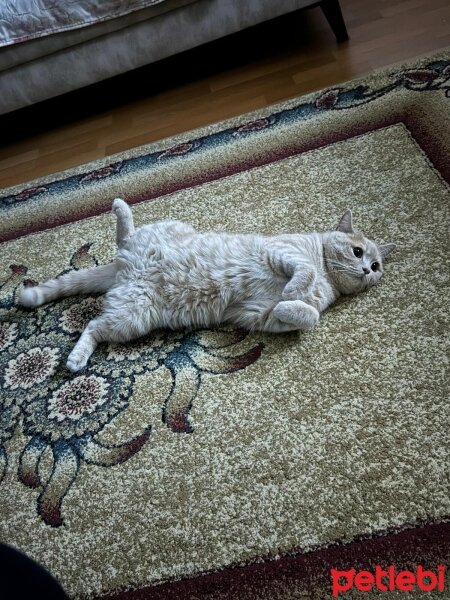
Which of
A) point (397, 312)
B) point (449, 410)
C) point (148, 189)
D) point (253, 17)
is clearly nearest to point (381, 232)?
point (397, 312)

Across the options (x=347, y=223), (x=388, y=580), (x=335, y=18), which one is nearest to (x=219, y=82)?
(x=335, y=18)

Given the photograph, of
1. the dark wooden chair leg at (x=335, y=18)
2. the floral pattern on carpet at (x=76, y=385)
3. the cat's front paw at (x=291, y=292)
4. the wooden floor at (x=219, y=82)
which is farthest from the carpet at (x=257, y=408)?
the dark wooden chair leg at (x=335, y=18)

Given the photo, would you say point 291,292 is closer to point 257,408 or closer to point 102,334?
point 257,408

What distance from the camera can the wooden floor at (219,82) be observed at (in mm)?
2088

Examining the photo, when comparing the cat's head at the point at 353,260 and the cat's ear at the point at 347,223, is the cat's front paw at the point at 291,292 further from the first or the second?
the cat's ear at the point at 347,223

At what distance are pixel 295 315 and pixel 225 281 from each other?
0.73 ft

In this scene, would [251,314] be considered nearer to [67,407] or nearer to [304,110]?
[67,407]

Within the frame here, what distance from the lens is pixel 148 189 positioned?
1820mm

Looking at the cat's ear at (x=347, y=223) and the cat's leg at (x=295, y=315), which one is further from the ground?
the cat's ear at (x=347, y=223)

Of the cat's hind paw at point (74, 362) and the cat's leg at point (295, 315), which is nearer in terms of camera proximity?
the cat's leg at point (295, 315)

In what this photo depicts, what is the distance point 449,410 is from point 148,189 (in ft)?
4.15

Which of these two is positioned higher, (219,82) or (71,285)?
(219,82)

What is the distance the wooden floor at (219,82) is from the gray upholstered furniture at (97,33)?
0.20 metres

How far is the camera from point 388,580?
0.86 m
